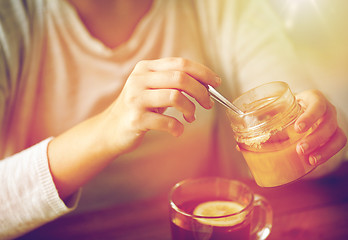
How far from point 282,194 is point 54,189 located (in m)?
0.57

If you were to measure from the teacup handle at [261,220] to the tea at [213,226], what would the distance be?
4 cm

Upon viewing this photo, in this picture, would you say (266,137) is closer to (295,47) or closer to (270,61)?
(270,61)

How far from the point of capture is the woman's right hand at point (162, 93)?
1.68ft

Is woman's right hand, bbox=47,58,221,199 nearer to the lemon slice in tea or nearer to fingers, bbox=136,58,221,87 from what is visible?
fingers, bbox=136,58,221,87

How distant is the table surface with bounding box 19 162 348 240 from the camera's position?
2.24 ft

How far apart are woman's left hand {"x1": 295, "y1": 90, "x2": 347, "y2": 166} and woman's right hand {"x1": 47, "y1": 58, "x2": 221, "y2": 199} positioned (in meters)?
0.18

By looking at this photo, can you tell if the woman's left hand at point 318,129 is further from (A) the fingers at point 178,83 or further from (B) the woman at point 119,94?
(A) the fingers at point 178,83

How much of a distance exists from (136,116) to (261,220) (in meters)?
0.32

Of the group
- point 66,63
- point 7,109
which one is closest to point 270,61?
point 66,63

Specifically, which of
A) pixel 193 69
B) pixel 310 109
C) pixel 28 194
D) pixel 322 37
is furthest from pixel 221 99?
pixel 322 37

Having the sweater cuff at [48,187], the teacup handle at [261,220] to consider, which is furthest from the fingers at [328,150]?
the sweater cuff at [48,187]

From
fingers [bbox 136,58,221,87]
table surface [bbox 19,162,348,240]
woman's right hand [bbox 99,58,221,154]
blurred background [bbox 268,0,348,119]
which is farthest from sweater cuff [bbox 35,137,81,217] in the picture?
blurred background [bbox 268,0,348,119]

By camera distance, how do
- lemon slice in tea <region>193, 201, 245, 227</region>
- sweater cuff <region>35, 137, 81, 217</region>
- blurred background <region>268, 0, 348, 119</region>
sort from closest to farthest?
lemon slice in tea <region>193, 201, 245, 227</region>, sweater cuff <region>35, 137, 81, 217</region>, blurred background <region>268, 0, 348, 119</region>

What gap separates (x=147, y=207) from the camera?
0.80m
